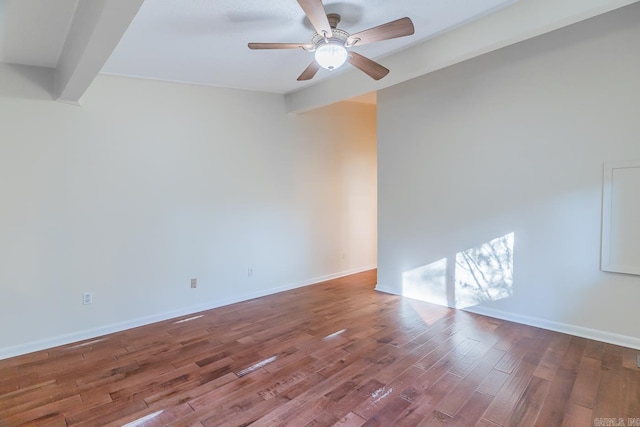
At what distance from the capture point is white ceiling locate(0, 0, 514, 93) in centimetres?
223

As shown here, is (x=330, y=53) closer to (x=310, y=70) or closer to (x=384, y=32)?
(x=384, y=32)

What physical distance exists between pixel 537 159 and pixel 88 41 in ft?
12.3

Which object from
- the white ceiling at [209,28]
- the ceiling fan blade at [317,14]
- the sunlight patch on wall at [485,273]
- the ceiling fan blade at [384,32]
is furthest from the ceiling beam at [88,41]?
the sunlight patch on wall at [485,273]

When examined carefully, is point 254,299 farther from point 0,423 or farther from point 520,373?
point 520,373

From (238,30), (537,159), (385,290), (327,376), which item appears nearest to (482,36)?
(537,159)

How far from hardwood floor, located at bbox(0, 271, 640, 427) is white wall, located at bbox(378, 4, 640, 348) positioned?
1.37ft

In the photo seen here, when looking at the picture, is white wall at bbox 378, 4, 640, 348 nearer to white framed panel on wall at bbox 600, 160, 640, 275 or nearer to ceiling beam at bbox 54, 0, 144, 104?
white framed panel on wall at bbox 600, 160, 640, 275

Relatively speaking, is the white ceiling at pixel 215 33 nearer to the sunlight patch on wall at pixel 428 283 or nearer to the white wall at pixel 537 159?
the white wall at pixel 537 159

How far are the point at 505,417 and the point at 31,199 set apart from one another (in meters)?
4.04

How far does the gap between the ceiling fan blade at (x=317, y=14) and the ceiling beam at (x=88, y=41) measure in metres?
0.83

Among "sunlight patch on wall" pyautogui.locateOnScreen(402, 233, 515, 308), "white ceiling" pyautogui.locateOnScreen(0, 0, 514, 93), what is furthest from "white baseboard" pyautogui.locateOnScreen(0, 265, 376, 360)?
"white ceiling" pyautogui.locateOnScreen(0, 0, 514, 93)

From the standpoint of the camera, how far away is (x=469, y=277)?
12.4ft

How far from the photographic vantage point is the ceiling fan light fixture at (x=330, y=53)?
229 cm

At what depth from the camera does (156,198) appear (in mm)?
3605
